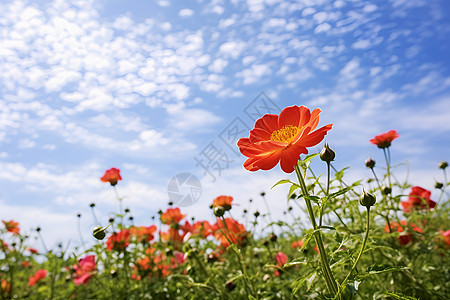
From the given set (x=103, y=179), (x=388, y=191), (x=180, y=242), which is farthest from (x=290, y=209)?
(x=103, y=179)

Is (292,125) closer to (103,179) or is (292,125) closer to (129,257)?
(129,257)

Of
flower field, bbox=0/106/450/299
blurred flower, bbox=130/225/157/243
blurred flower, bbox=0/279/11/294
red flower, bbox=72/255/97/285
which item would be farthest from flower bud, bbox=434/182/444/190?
blurred flower, bbox=0/279/11/294

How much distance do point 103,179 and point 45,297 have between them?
1.12m

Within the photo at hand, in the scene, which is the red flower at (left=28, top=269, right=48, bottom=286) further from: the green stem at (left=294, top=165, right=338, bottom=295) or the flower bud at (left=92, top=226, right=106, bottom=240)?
the green stem at (left=294, top=165, right=338, bottom=295)

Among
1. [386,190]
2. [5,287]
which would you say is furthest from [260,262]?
[5,287]

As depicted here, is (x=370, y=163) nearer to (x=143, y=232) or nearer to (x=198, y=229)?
(x=198, y=229)

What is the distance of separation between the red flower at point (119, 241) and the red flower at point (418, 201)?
1654 mm

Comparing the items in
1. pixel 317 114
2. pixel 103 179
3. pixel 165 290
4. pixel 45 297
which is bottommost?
pixel 165 290

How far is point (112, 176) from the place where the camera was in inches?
92.1

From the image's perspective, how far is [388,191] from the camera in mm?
1583

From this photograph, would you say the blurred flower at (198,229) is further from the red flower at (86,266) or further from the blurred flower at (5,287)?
the blurred flower at (5,287)

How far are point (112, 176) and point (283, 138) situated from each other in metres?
1.65

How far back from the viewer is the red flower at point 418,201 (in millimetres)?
2033

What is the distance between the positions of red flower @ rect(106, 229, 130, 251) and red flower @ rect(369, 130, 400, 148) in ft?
4.98
